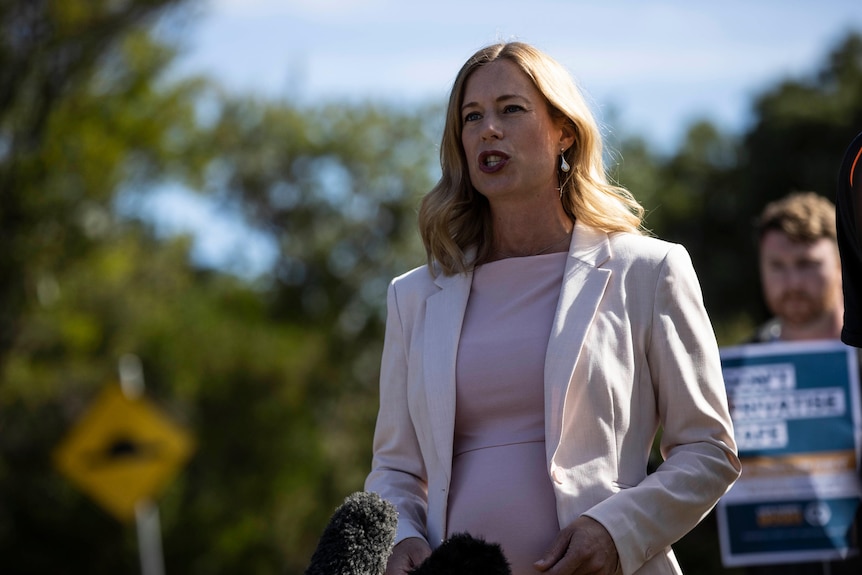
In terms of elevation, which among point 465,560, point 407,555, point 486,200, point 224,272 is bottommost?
point 224,272

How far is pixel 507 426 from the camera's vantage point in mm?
3350

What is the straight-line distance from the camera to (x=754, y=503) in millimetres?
5219

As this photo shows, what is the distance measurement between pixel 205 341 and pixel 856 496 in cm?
1969

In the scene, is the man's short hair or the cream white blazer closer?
the cream white blazer

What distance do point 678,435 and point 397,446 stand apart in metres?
0.83

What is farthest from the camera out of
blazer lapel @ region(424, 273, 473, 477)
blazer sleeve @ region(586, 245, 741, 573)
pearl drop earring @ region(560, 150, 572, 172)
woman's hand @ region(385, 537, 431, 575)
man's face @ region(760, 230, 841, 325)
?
man's face @ region(760, 230, 841, 325)

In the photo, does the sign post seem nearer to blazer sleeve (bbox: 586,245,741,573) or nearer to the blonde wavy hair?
the blonde wavy hair

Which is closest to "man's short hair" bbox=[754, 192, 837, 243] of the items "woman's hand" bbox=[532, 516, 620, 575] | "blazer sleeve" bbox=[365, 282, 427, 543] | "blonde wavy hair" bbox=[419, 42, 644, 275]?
"blonde wavy hair" bbox=[419, 42, 644, 275]

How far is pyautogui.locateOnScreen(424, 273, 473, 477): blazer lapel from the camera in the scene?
337cm

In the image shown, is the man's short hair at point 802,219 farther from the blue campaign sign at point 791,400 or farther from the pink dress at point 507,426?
the pink dress at point 507,426

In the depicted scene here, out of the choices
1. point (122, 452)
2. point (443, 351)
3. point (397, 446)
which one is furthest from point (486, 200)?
point (122, 452)

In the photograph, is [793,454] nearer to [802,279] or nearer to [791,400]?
[791,400]

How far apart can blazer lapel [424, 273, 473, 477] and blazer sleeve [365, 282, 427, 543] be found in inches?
6.1

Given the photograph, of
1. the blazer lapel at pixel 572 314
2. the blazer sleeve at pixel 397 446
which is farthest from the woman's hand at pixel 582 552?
the blazer sleeve at pixel 397 446
